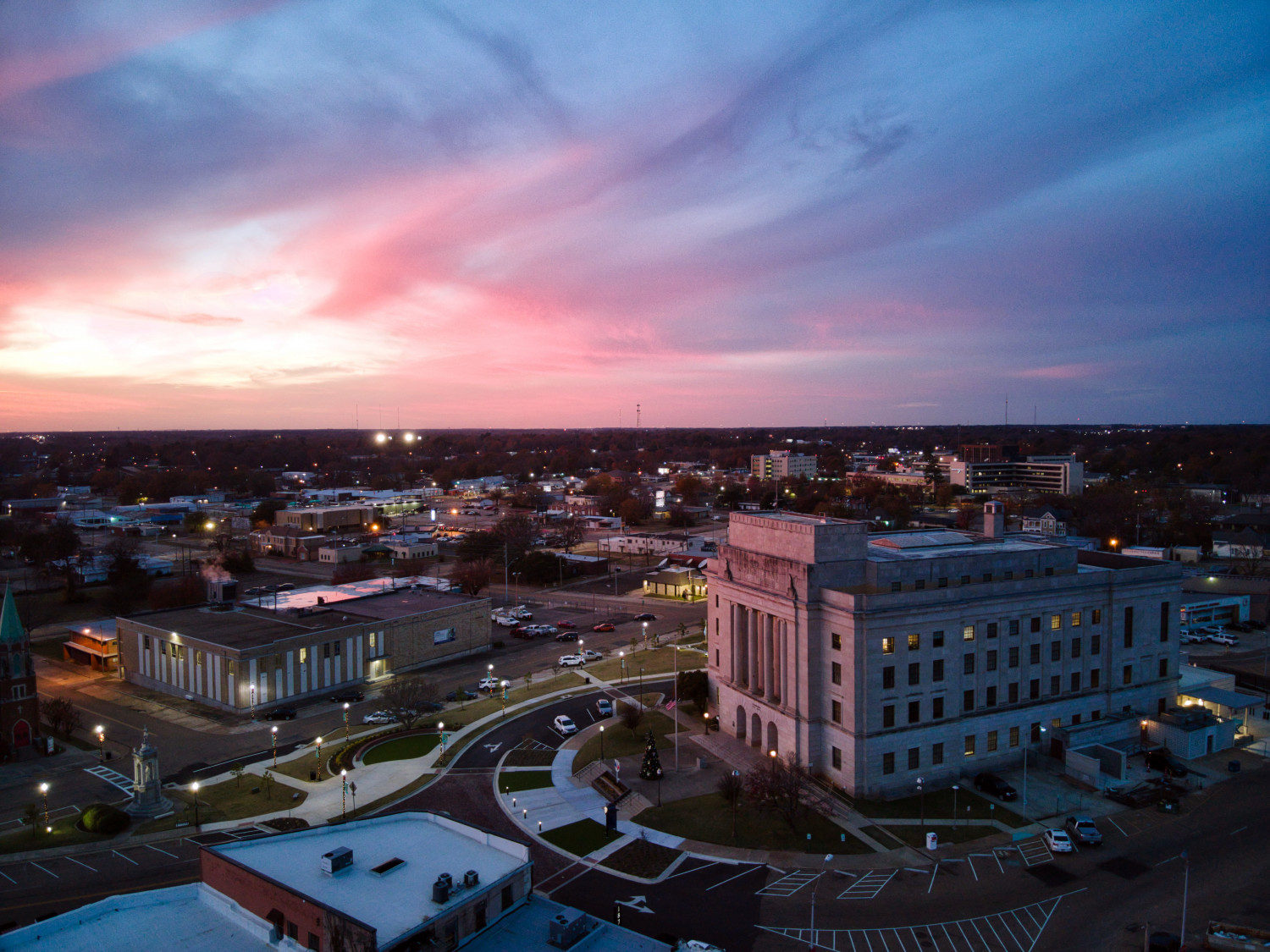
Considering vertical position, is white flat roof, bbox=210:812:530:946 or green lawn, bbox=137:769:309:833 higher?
white flat roof, bbox=210:812:530:946

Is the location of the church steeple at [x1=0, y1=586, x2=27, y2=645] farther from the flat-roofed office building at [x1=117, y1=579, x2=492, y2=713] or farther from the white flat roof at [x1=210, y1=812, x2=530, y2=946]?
the white flat roof at [x1=210, y1=812, x2=530, y2=946]

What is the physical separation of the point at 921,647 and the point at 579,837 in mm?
22809

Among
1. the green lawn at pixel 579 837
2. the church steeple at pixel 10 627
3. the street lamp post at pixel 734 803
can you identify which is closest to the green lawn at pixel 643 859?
the green lawn at pixel 579 837

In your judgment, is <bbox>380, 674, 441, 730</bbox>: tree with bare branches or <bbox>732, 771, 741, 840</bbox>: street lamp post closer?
<bbox>732, 771, 741, 840</bbox>: street lamp post

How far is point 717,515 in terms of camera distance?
18412 cm

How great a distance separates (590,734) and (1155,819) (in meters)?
35.1

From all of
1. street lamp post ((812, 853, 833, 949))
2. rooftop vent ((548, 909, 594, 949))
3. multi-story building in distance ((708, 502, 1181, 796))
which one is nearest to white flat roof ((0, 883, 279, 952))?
rooftop vent ((548, 909, 594, 949))

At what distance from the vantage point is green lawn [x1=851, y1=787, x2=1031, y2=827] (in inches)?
1693

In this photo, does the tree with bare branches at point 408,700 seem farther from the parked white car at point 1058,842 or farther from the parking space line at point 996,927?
the parked white car at point 1058,842

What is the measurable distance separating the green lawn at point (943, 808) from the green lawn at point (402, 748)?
2909 cm

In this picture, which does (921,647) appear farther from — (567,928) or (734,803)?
(567,928)

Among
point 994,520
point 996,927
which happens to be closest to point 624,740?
point 996,927

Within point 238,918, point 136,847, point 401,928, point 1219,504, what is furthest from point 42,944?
point 1219,504

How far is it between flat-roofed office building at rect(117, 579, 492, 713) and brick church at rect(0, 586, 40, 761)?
11784 mm
